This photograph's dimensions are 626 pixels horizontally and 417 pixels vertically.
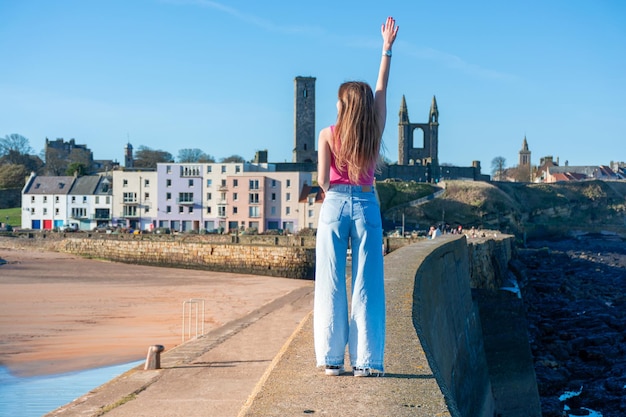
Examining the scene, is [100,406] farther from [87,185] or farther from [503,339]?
[87,185]

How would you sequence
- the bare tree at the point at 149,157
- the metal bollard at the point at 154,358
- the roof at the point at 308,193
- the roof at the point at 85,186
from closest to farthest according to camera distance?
the metal bollard at the point at 154,358, the roof at the point at 308,193, the roof at the point at 85,186, the bare tree at the point at 149,157

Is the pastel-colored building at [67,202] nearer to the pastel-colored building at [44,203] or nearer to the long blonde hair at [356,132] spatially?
the pastel-colored building at [44,203]

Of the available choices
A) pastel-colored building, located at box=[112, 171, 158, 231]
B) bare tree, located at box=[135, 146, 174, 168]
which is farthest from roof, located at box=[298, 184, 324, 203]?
bare tree, located at box=[135, 146, 174, 168]

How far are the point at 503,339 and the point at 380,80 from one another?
15.1 m

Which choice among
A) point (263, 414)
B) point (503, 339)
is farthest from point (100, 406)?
point (503, 339)

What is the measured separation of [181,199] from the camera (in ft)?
218

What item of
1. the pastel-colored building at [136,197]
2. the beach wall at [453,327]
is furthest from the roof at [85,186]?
the beach wall at [453,327]

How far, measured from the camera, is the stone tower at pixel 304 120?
8838 cm

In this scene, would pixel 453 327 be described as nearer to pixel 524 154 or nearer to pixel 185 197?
pixel 185 197

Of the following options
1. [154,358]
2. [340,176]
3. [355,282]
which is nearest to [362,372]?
A: [355,282]

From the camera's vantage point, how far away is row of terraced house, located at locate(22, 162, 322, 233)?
63.2 metres

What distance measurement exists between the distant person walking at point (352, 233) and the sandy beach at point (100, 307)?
34.9 ft

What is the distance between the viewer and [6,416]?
36.3 ft

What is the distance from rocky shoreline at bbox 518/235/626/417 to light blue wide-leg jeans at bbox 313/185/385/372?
10.9 metres
